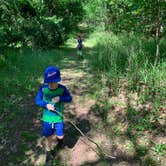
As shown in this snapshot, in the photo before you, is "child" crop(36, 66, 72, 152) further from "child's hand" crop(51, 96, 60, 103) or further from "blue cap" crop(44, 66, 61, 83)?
"blue cap" crop(44, 66, 61, 83)

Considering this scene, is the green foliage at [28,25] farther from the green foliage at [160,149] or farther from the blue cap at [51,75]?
the green foliage at [160,149]

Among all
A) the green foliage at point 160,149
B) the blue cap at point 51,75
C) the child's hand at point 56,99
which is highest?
the blue cap at point 51,75

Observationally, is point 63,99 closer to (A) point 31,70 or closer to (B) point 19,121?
(B) point 19,121

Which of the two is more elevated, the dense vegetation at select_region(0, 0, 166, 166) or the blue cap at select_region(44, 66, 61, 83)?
the blue cap at select_region(44, 66, 61, 83)

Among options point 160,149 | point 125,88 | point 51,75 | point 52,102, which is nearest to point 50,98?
point 52,102

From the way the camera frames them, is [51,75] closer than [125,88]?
Yes

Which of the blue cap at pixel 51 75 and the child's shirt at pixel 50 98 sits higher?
the blue cap at pixel 51 75

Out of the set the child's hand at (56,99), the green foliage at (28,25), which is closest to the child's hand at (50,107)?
the child's hand at (56,99)

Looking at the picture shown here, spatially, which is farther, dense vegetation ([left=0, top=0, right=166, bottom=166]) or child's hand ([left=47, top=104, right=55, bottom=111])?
dense vegetation ([left=0, top=0, right=166, bottom=166])

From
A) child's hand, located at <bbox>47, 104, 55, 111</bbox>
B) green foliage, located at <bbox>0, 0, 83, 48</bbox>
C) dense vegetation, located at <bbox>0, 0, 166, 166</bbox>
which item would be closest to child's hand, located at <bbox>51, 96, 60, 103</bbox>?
child's hand, located at <bbox>47, 104, 55, 111</bbox>

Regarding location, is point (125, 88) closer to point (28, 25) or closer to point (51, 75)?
point (51, 75)

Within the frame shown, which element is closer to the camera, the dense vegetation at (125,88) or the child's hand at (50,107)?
the child's hand at (50,107)

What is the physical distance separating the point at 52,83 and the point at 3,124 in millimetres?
2246

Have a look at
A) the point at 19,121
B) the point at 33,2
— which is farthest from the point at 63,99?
the point at 33,2
